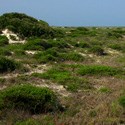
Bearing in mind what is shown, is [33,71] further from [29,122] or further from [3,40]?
[3,40]

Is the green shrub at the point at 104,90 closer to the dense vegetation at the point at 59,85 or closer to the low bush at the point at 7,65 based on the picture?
the dense vegetation at the point at 59,85

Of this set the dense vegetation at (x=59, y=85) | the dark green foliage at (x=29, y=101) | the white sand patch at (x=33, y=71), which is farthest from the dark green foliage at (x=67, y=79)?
the dark green foliage at (x=29, y=101)

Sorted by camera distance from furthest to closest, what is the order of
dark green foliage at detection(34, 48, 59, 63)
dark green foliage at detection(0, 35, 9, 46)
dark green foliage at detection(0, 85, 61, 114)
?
dark green foliage at detection(0, 35, 9, 46)
dark green foliage at detection(34, 48, 59, 63)
dark green foliage at detection(0, 85, 61, 114)

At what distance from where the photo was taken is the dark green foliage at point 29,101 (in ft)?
39.9

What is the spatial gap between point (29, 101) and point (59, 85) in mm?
4422

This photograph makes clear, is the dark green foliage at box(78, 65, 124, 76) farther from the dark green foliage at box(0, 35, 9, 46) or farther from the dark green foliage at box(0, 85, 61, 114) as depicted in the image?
the dark green foliage at box(0, 35, 9, 46)

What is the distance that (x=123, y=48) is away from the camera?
31516 mm

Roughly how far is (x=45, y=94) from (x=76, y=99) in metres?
1.49

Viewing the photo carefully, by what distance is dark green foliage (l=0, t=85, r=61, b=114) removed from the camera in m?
12.2

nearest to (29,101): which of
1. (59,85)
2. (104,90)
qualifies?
(104,90)

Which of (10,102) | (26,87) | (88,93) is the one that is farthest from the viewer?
(88,93)

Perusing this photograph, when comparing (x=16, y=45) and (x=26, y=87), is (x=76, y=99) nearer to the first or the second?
(x=26, y=87)

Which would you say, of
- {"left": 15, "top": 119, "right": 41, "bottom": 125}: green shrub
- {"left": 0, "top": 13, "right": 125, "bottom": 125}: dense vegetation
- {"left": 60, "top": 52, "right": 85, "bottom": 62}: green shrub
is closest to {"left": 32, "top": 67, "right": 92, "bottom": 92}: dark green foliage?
{"left": 0, "top": 13, "right": 125, "bottom": 125}: dense vegetation

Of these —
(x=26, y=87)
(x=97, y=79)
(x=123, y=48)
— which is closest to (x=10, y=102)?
(x=26, y=87)
